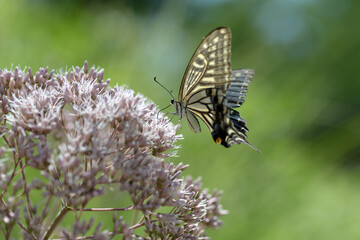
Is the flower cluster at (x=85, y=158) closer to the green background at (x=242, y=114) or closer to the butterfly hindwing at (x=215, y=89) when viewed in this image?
the butterfly hindwing at (x=215, y=89)

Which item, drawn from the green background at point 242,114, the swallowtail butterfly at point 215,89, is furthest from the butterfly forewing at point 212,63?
the green background at point 242,114

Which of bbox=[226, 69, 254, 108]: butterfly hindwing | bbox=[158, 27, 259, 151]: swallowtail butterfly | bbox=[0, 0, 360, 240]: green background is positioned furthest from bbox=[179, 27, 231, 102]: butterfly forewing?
bbox=[0, 0, 360, 240]: green background

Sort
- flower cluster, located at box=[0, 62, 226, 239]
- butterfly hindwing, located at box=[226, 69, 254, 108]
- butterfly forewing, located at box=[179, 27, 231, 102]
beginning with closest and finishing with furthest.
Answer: flower cluster, located at box=[0, 62, 226, 239]
butterfly forewing, located at box=[179, 27, 231, 102]
butterfly hindwing, located at box=[226, 69, 254, 108]

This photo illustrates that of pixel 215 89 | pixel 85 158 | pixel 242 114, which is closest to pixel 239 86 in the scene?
pixel 215 89

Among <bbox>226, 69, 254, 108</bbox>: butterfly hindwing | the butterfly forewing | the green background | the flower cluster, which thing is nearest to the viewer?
the flower cluster

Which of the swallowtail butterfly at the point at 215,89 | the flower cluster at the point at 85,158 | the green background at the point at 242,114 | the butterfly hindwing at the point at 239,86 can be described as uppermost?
the green background at the point at 242,114

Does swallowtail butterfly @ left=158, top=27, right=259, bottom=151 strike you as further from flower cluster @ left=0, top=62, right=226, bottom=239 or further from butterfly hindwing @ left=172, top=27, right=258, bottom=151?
flower cluster @ left=0, top=62, right=226, bottom=239

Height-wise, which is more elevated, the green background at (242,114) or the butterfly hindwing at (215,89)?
the green background at (242,114)
